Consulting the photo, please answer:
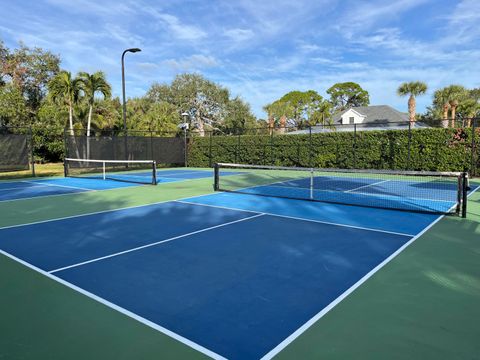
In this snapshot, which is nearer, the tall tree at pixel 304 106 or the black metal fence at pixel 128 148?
the black metal fence at pixel 128 148

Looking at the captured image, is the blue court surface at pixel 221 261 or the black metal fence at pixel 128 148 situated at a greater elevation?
the black metal fence at pixel 128 148

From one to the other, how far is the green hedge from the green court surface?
13.3 metres

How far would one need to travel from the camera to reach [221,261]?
468cm

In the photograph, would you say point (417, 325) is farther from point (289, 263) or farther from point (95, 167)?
point (95, 167)

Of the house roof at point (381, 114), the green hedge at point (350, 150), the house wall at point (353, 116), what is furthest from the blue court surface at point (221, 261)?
the house wall at point (353, 116)

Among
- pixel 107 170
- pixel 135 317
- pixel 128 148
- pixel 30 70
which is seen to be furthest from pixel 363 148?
pixel 30 70

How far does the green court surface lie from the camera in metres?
2.63

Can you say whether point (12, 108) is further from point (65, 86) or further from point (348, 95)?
point (348, 95)

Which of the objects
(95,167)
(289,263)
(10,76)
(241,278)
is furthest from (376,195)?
(10,76)

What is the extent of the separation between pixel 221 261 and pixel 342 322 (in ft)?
6.44

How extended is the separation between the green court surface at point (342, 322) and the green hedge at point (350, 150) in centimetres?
1326

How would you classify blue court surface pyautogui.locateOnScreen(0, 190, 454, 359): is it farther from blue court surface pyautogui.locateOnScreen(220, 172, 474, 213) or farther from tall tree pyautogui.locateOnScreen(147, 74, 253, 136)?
tall tree pyautogui.locateOnScreen(147, 74, 253, 136)

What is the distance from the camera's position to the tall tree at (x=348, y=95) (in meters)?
72.1

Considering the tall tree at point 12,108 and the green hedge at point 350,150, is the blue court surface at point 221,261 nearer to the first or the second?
the green hedge at point 350,150
